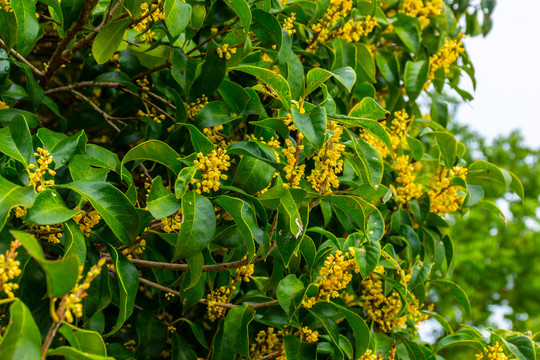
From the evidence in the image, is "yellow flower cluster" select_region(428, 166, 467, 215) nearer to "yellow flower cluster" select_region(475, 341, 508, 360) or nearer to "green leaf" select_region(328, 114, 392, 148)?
"yellow flower cluster" select_region(475, 341, 508, 360)

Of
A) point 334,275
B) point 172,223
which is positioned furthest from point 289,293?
point 172,223

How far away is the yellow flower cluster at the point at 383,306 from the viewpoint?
179cm

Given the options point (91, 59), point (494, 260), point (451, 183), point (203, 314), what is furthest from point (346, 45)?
point (494, 260)

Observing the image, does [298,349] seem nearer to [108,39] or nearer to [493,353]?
[493,353]

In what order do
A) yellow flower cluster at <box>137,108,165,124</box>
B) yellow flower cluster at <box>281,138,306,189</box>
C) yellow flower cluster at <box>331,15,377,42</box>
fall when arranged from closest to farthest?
yellow flower cluster at <box>281,138,306,189</box>
yellow flower cluster at <box>137,108,165,124</box>
yellow flower cluster at <box>331,15,377,42</box>

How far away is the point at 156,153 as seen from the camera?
1371 millimetres

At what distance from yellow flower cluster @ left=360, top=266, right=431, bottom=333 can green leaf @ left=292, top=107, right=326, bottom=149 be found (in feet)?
2.32

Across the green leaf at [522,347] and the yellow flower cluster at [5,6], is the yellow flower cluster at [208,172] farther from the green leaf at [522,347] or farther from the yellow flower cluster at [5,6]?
the green leaf at [522,347]

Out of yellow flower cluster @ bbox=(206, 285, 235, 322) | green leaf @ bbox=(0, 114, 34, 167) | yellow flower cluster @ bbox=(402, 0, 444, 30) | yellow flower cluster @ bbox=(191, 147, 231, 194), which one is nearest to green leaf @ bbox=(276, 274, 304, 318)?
yellow flower cluster @ bbox=(206, 285, 235, 322)

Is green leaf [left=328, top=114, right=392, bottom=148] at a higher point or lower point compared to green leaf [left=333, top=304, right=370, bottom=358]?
higher

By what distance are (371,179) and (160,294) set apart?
73cm

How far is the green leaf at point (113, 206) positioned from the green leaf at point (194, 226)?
0.11 metres

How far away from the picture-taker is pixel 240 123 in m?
1.75

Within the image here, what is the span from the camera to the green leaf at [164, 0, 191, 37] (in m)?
1.35
